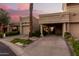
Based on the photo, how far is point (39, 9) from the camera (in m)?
3.47

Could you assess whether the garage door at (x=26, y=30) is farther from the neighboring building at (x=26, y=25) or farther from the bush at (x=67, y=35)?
the bush at (x=67, y=35)

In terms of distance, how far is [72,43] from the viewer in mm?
3238

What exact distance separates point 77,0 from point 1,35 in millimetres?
1190

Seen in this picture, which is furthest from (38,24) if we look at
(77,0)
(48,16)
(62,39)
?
(77,0)

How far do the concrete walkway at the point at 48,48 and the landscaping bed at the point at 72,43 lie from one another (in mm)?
72

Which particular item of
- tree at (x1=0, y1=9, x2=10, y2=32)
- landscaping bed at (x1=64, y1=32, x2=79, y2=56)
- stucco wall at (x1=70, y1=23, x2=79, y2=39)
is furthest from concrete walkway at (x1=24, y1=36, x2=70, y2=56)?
tree at (x1=0, y1=9, x2=10, y2=32)

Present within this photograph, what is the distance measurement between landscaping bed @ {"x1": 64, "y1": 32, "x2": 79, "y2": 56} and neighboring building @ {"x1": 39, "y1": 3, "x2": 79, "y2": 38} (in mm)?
82

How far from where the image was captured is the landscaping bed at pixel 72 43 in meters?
3.19

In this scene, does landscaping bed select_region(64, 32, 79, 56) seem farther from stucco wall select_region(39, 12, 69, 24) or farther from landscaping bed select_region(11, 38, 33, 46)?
landscaping bed select_region(11, 38, 33, 46)

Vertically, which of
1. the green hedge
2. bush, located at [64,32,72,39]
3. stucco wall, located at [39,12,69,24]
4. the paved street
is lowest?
the paved street

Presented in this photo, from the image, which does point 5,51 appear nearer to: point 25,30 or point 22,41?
point 22,41

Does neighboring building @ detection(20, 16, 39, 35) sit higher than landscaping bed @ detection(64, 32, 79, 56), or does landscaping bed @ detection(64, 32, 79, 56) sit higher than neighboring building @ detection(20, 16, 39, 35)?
neighboring building @ detection(20, 16, 39, 35)

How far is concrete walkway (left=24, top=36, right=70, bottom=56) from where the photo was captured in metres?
3.27

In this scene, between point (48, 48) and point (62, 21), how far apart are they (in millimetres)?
447
